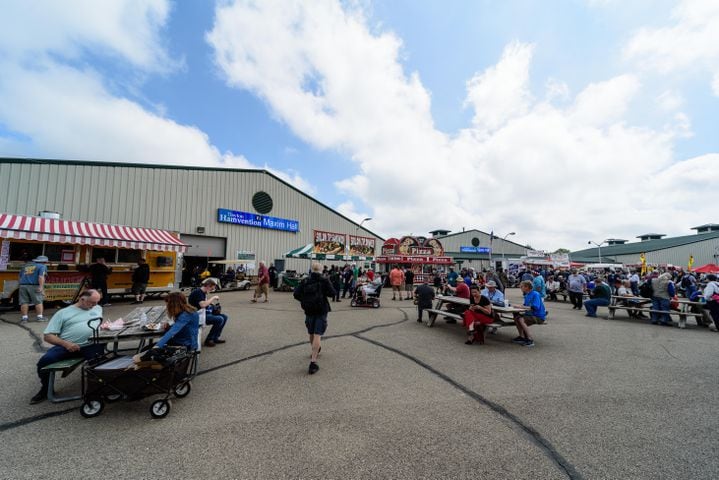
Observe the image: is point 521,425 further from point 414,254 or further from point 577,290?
point 414,254

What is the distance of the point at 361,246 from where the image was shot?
2902cm

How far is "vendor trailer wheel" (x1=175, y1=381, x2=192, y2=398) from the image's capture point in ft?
12.6

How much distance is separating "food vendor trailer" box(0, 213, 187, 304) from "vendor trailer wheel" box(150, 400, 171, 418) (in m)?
9.24

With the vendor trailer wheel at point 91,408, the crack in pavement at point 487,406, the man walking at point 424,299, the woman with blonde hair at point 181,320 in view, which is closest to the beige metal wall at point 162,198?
the crack in pavement at point 487,406

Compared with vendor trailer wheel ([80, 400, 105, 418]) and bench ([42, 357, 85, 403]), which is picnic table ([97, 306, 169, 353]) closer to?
bench ([42, 357, 85, 403])

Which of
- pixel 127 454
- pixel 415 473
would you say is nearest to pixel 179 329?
pixel 127 454

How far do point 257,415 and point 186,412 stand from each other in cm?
86

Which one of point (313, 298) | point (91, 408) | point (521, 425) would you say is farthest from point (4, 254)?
point (521, 425)

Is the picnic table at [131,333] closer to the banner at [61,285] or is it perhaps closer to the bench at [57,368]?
the bench at [57,368]

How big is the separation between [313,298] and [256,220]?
818 inches

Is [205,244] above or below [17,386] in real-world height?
above

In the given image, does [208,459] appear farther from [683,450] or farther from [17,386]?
[683,450]

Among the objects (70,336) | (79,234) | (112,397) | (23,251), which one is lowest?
(112,397)

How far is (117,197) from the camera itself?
18375mm
